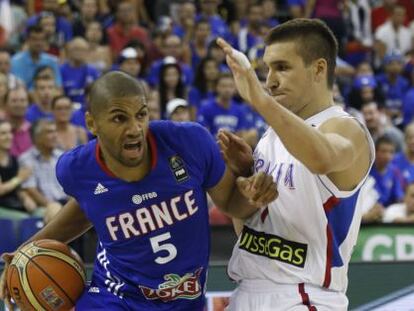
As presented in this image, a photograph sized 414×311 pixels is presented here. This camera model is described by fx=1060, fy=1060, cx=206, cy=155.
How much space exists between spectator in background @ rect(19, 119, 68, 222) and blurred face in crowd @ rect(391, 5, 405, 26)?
7.57 m

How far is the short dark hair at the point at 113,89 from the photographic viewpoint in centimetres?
457

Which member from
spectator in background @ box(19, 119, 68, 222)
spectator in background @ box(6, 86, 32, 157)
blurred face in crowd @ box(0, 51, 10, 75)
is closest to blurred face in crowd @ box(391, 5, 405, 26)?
blurred face in crowd @ box(0, 51, 10, 75)

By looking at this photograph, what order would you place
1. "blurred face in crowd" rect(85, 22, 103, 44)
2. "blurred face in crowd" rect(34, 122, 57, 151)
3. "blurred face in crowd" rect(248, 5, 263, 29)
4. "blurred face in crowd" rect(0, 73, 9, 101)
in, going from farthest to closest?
"blurred face in crowd" rect(248, 5, 263, 29) → "blurred face in crowd" rect(85, 22, 103, 44) → "blurred face in crowd" rect(0, 73, 9, 101) → "blurred face in crowd" rect(34, 122, 57, 151)

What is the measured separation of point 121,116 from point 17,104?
593cm

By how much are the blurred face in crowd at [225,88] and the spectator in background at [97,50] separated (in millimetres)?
1427

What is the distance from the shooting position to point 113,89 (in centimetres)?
457

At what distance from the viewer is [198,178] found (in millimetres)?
4770

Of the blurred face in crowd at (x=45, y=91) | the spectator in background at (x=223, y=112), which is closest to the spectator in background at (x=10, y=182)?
the blurred face in crowd at (x=45, y=91)

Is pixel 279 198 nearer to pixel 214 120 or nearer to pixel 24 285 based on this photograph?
pixel 24 285

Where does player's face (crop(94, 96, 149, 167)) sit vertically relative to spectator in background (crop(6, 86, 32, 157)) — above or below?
above

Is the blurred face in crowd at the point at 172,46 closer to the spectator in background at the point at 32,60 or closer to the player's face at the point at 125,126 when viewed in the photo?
the spectator in background at the point at 32,60

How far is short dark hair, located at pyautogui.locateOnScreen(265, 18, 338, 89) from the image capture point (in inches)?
177

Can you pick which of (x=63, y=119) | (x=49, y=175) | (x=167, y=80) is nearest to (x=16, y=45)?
(x=167, y=80)

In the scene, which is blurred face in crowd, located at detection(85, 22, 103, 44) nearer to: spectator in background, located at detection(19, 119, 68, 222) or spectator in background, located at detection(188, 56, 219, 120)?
spectator in background, located at detection(188, 56, 219, 120)
